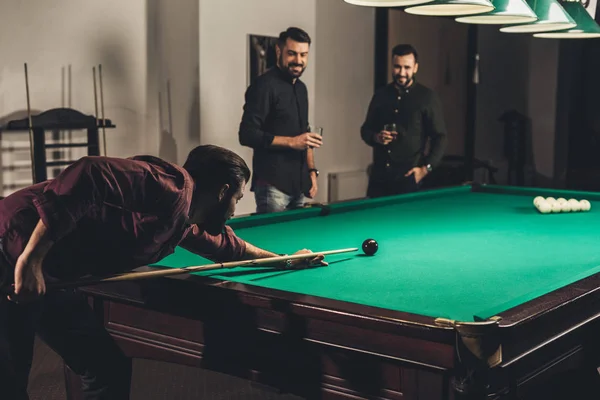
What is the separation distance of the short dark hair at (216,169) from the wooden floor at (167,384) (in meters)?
1.37

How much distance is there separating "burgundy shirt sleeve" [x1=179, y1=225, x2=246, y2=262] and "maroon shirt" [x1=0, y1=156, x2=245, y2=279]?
6.0 inches

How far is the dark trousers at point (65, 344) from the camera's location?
193cm

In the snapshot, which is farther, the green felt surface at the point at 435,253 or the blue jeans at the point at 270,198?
the blue jeans at the point at 270,198

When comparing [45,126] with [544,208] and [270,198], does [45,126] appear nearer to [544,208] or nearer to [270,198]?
[270,198]

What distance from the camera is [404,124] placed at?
4949 millimetres

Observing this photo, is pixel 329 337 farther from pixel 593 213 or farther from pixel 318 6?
pixel 318 6

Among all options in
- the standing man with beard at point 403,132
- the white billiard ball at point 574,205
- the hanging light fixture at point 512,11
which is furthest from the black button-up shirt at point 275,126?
the white billiard ball at point 574,205

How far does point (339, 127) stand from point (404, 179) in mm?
2016

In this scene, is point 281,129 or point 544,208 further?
point 281,129

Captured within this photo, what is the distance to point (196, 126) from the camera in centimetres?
529

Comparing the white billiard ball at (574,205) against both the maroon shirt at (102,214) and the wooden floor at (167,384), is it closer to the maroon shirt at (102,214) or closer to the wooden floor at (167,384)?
the wooden floor at (167,384)

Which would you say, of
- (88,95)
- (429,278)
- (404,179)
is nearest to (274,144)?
(404,179)

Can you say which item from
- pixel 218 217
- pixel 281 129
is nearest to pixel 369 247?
pixel 218 217

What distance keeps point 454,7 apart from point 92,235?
1.59m
